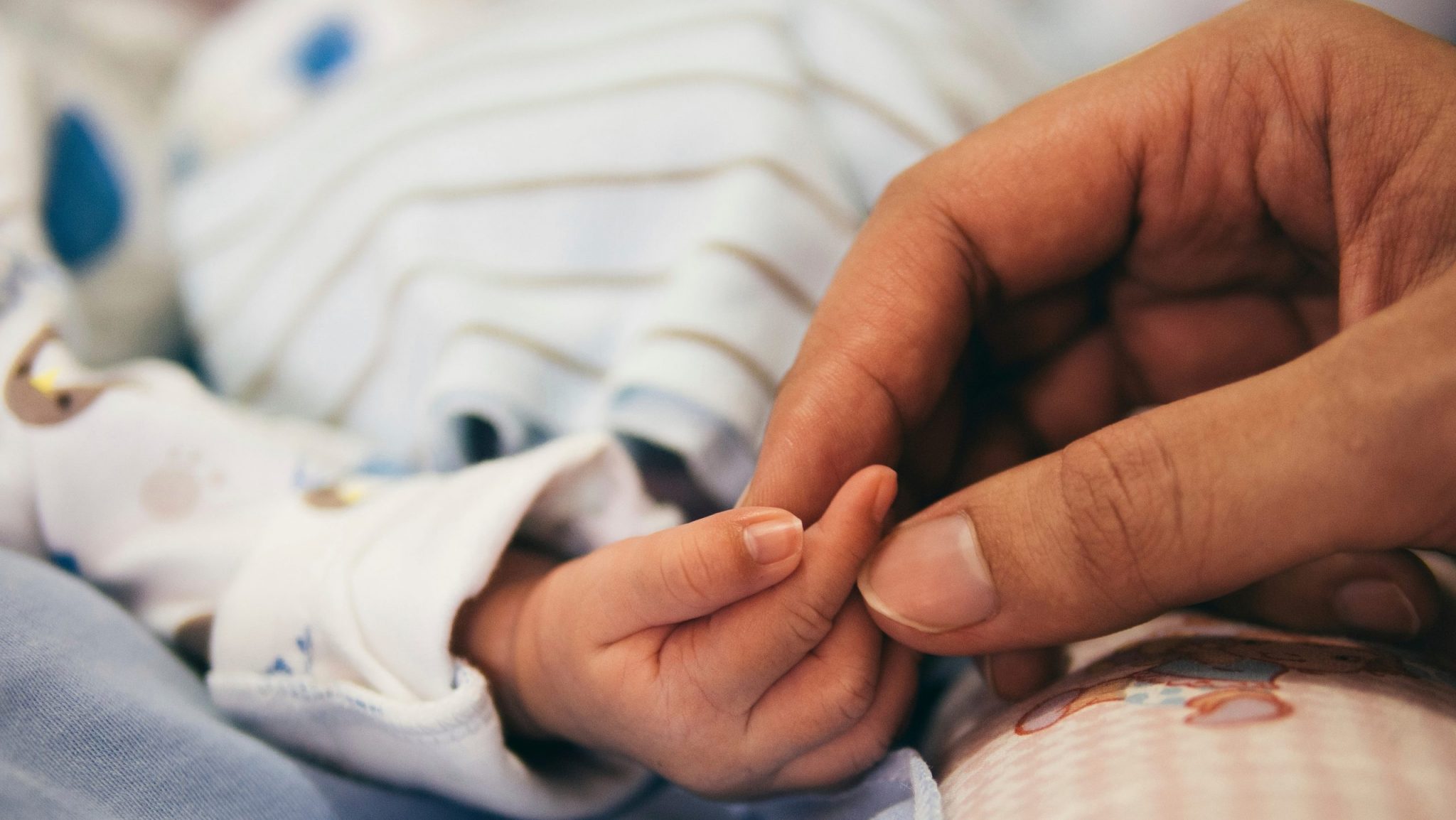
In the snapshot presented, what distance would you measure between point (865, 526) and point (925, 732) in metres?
0.22

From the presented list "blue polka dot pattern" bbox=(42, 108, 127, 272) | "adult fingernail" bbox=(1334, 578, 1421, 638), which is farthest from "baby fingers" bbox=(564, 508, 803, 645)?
"blue polka dot pattern" bbox=(42, 108, 127, 272)

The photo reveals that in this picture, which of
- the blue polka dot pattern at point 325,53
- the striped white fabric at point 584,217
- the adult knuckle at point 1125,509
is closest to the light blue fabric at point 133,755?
the adult knuckle at point 1125,509

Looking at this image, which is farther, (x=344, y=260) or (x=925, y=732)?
(x=344, y=260)

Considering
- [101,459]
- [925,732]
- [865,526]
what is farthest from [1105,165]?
[101,459]

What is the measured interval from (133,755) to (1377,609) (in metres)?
0.67

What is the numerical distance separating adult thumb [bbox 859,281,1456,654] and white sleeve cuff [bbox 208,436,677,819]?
23 cm

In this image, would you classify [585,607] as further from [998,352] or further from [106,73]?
[106,73]

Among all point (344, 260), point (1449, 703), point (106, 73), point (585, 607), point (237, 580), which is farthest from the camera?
point (106, 73)

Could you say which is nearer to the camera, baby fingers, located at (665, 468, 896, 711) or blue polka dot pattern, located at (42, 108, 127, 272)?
baby fingers, located at (665, 468, 896, 711)

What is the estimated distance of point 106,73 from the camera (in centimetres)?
111

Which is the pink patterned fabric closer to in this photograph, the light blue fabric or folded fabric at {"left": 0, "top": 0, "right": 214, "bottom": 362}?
the light blue fabric

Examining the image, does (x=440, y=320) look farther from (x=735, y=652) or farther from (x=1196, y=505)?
(x=1196, y=505)

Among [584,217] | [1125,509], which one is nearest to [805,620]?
[1125,509]

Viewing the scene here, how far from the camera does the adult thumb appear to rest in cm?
33
